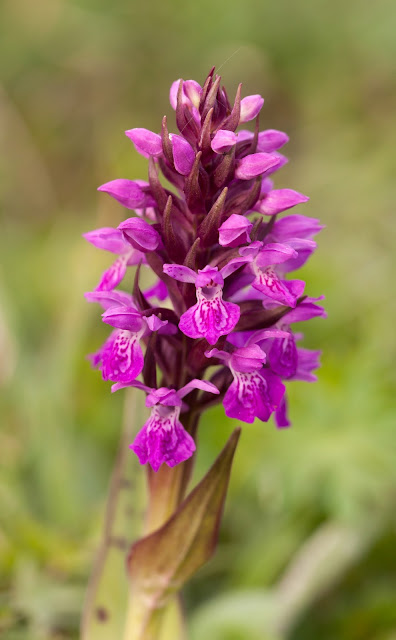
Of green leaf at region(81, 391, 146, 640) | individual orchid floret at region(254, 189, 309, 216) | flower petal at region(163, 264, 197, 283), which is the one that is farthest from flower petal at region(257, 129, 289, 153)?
green leaf at region(81, 391, 146, 640)

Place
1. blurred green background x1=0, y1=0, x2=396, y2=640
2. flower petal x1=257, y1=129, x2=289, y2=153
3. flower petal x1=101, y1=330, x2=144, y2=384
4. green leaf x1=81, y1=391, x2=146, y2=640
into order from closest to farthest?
flower petal x1=101, y1=330, x2=144, y2=384 → flower petal x1=257, y1=129, x2=289, y2=153 → green leaf x1=81, y1=391, x2=146, y2=640 → blurred green background x1=0, y1=0, x2=396, y2=640

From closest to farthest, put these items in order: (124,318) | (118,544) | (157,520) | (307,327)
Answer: (124,318), (157,520), (118,544), (307,327)

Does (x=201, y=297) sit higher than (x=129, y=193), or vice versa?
(x=129, y=193)

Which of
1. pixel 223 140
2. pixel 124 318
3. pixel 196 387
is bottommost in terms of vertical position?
pixel 196 387

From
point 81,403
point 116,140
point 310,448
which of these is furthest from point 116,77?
point 310,448

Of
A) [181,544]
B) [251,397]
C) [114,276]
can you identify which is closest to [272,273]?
[251,397]

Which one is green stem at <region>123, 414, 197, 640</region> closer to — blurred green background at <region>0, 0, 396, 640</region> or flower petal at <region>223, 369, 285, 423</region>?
flower petal at <region>223, 369, 285, 423</region>

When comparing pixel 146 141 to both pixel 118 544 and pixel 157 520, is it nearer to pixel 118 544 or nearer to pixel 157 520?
pixel 157 520
